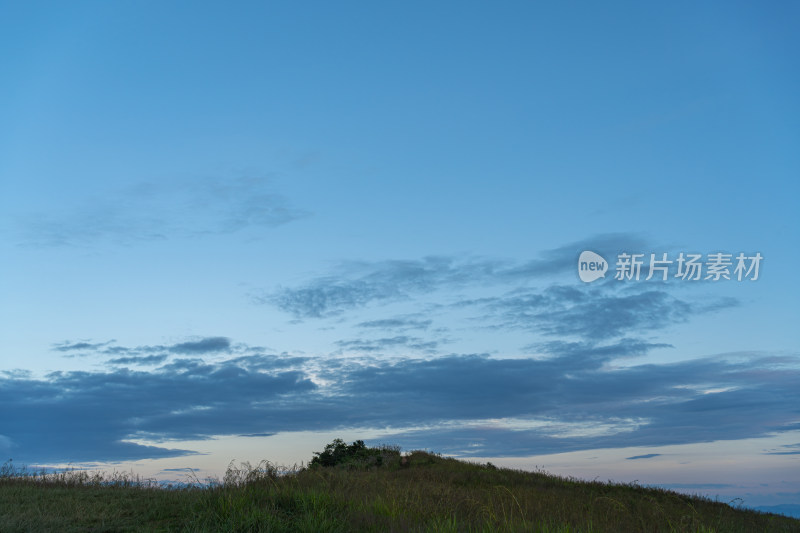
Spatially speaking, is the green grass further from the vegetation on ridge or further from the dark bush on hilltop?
the dark bush on hilltop

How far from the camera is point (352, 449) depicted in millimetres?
32531

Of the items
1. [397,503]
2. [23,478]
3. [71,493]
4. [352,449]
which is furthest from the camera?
[352,449]

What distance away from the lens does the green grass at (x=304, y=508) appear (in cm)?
1320

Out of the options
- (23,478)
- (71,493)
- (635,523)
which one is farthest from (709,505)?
(23,478)

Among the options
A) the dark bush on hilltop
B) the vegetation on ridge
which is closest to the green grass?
the vegetation on ridge

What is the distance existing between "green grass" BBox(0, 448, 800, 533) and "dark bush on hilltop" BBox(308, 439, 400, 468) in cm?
989

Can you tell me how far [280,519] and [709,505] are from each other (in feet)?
67.2

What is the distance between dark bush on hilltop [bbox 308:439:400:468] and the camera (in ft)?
101

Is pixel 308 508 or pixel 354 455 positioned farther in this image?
pixel 354 455

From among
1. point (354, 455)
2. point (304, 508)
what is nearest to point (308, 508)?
point (304, 508)

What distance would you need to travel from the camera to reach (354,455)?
31969 mm

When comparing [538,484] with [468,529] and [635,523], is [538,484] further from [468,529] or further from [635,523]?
[468,529]

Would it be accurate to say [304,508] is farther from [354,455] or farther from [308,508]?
[354,455]

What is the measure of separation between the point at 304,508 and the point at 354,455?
1831 centimetres
